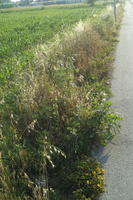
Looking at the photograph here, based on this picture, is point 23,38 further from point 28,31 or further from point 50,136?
point 50,136

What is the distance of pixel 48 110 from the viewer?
4.31 metres

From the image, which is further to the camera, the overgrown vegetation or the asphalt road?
the asphalt road

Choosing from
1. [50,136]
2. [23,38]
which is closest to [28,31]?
[23,38]

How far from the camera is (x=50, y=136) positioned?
405 centimetres

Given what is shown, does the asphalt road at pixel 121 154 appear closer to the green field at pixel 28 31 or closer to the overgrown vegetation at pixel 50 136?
the overgrown vegetation at pixel 50 136

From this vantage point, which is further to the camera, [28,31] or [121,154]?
[28,31]

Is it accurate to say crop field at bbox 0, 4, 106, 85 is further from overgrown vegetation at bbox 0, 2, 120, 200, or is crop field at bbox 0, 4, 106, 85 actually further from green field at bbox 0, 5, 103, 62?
overgrown vegetation at bbox 0, 2, 120, 200

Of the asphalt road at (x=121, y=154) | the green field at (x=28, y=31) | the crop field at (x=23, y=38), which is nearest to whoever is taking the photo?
the asphalt road at (x=121, y=154)

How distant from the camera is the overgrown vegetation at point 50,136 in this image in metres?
3.20

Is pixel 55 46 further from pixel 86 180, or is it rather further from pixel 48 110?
pixel 86 180

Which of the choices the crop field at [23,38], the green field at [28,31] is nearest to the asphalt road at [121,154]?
the crop field at [23,38]

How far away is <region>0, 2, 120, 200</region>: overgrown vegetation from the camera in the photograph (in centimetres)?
320

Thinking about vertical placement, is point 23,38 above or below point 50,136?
above

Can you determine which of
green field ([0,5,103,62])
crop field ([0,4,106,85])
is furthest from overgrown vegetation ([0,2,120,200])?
green field ([0,5,103,62])
